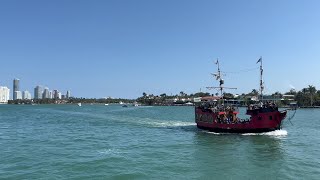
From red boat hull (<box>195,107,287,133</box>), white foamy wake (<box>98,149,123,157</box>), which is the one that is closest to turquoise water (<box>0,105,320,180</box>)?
white foamy wake (<box>98,149,123,157</box>)

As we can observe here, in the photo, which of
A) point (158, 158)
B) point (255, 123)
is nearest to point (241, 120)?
point (255, 123)

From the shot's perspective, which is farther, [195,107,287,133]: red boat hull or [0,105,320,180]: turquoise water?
[195,107,287,133]: red boat hull

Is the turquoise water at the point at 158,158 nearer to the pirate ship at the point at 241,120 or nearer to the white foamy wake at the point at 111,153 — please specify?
the white foamy wake at the point at 111,153

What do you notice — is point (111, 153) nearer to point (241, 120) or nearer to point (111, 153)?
point (111, 153)

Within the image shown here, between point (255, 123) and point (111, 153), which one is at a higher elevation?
point (255, 123)

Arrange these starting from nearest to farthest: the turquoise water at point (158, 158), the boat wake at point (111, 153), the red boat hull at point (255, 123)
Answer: the turquoise water at point (158, 158)
the boat wake at point (111, 153)
the red boat hull at point (255, 123)

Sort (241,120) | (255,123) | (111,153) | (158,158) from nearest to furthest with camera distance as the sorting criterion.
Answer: (158,158), (111,153), (255,123), (241,120)

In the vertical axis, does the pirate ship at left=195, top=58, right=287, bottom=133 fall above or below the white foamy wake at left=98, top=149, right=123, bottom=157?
above

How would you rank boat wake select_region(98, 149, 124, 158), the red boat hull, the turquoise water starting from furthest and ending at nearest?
the red boat hull → boat wake select_region(98, 149, 124, 158) → the turquoise water

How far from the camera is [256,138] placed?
5397cm

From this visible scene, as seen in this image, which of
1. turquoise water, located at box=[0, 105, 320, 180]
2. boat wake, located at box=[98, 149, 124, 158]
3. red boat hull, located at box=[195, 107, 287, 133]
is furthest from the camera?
red boat hull, located at box=[195, 107, 287, 133]

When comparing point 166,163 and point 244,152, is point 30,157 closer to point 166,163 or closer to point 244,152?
point 166,163

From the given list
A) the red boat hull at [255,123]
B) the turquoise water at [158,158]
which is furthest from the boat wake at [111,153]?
the red boat hull at [255,123]

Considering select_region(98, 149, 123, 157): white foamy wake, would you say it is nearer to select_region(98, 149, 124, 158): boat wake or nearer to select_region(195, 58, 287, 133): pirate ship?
select_region(98, 149, 124, 158): boat wake
